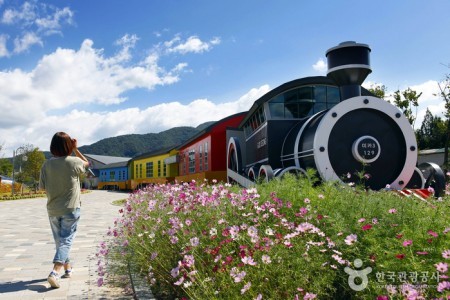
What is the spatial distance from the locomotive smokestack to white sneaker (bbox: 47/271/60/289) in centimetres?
804

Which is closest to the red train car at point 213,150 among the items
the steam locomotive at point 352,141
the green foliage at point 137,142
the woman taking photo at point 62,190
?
the steam locomotive at point 352,141

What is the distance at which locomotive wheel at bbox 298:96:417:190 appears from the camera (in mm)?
8977

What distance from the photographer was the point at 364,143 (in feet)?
30.2

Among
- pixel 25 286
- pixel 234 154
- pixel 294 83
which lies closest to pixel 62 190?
pixel 25 286

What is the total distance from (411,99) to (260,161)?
2217 centimetres

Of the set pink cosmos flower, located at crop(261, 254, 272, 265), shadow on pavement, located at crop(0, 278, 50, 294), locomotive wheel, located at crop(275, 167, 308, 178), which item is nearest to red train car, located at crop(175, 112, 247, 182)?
locomotive wheel, located at crop(275, 167, 308, 178)

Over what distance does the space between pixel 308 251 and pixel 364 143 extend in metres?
6.72

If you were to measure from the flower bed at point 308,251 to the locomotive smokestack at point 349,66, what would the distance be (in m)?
6.00

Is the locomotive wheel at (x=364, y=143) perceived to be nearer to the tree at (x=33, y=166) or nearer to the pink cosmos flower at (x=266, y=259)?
the pink cosmos flower at (x=266, y=259)

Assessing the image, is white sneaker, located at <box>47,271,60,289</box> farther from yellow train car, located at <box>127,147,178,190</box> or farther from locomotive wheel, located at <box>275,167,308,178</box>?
yellow train car, located at <box>127,147,178,190</box>

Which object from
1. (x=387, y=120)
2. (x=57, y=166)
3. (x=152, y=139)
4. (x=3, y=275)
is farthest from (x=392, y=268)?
(x=152, y=139)

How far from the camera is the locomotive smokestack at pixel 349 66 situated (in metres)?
9.92

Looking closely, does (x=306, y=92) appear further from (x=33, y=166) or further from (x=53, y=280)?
(x=33, y=166)

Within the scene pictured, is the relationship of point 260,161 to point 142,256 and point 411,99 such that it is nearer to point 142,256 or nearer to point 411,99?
point 142,256
